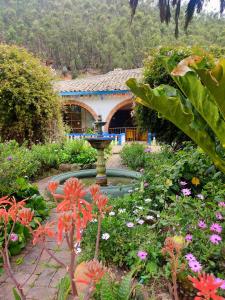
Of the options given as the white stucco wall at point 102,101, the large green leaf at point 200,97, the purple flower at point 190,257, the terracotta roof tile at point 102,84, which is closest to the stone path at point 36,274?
the purple flower at point 190,257

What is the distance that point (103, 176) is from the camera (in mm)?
5711

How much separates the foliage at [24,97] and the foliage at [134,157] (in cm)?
266

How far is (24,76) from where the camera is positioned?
878 centimetres

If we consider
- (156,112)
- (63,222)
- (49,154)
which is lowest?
(49,154)

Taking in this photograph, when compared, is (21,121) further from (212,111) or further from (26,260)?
(212,111)

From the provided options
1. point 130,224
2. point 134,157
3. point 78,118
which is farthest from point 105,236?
point 78,118

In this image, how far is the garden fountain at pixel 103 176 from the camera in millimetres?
4867

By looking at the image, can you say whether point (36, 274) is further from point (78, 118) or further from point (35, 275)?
point (78, 118)

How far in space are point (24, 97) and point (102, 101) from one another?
32.5 ft

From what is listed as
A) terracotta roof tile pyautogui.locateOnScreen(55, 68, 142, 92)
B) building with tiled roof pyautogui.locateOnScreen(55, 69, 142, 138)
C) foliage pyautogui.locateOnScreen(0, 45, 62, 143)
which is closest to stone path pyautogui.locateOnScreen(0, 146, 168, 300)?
foliage pyautogui.locateOnScreen(0, 45, 62, 143)

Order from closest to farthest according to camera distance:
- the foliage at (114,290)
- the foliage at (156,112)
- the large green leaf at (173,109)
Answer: the foliage at (114,290) → the large green leaf at (173,109) → the foliage at (156,112)

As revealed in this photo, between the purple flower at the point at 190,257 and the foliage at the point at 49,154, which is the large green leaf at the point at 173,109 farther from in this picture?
the foliage at the point at 49,154

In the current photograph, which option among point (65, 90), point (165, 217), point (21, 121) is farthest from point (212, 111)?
point (65, 90)

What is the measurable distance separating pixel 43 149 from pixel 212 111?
6678 mm
